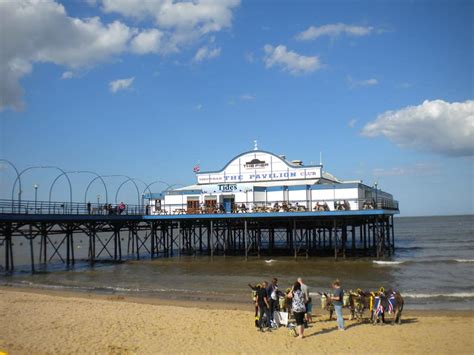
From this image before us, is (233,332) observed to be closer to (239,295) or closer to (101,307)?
(101,307)

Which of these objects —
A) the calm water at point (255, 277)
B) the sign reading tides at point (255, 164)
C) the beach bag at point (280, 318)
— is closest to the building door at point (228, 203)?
the sign reading tides at point (255, 164)

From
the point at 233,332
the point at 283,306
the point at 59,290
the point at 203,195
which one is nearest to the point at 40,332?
the point at 233,332

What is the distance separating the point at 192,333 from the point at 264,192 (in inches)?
852

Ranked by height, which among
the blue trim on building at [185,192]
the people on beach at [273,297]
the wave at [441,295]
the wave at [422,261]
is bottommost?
the wave at [422,261]

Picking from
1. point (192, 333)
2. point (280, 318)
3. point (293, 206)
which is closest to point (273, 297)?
point (280, 318)

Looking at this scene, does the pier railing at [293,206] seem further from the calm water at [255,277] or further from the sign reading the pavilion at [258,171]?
the calm water at [255,277]

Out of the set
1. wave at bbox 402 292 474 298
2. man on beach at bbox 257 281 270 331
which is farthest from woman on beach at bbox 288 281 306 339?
wave at bbox 402 292 474 298

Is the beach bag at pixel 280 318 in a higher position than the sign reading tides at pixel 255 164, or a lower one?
lower

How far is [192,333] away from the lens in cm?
1199

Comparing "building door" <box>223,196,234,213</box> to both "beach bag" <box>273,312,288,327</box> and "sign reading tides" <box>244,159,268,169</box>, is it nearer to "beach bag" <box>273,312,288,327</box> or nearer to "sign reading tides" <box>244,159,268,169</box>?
"sign reading tides" <box>244,159,268,169</box>

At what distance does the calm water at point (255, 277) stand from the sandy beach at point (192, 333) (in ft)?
13.4

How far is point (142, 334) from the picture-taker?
1188 centimetres

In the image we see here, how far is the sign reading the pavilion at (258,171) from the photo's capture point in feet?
111

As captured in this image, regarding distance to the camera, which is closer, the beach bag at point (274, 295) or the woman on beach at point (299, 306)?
the woman on beach at point (299, 306)
